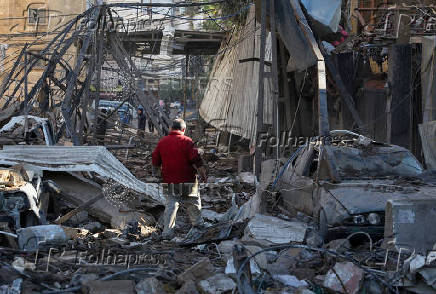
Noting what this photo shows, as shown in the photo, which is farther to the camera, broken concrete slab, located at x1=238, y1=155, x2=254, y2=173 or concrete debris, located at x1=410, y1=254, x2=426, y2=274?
broken concrete slab, located at x1=238, y1=155, x2=254, y2=173

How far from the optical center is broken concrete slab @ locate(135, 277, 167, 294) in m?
5.80

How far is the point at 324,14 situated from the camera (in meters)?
15.8

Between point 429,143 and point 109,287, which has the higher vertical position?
point 429,143

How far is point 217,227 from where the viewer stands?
30.1 feet

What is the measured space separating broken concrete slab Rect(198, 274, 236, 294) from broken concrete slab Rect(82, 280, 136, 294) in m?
0.62

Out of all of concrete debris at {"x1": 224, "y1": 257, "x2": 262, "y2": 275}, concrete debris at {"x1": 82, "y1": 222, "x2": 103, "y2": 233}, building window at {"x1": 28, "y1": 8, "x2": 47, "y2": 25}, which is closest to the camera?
concrete debris at {"x1": 224, "y1": 257, "x2": 262, "y2": 275}

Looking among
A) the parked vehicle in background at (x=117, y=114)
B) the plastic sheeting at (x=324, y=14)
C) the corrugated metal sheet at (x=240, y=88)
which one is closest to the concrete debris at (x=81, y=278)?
the plastic sheeting at (x=324, y=14)

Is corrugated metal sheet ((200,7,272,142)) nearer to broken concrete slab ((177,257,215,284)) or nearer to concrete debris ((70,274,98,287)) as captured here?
broken concrete slab ((177,257,215,284))

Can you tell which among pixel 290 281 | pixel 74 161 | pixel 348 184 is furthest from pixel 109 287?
pixel 74 161

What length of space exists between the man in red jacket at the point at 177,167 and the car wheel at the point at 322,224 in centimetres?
185

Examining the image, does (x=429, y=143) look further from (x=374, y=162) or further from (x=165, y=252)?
(x=165, y=252)

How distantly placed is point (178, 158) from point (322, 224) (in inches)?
93.6

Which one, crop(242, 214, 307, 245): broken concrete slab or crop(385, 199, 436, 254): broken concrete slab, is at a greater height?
crop(385, 199, 436, 254): broken concrete slab

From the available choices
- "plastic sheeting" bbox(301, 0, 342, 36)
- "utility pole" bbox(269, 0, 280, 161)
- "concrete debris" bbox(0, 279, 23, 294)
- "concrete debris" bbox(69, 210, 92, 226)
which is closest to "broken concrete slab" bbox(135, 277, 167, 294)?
"concrete debris" bbox(0, 279, 23, 294)
